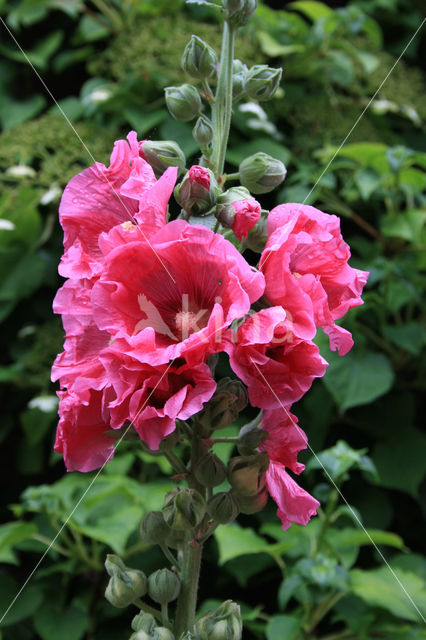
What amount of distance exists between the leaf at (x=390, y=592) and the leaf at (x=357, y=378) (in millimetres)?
224

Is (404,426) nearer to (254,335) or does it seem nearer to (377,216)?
(377,216)

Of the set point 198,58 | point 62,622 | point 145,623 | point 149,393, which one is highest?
point 198,58

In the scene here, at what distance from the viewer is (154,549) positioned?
1.04m

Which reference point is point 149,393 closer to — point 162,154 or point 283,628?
point 162,154

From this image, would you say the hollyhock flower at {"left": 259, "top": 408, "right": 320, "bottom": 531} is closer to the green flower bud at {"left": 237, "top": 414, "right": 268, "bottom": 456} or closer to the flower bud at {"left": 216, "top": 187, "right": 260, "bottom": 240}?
the green flower bud at {"left": 237, "top": 414, "right": 268, "bottom": 456}

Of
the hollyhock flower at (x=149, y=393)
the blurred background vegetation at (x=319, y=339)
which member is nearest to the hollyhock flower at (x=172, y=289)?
the hollyhock flower at (x=149, y=393)

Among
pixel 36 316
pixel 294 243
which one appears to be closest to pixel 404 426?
pixel 36 316

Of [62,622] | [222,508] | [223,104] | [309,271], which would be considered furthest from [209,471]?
[62,622]

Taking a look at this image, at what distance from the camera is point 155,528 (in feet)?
1.45

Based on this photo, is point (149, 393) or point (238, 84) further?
point (238, 84)

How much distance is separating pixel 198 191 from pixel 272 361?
0.12 meters

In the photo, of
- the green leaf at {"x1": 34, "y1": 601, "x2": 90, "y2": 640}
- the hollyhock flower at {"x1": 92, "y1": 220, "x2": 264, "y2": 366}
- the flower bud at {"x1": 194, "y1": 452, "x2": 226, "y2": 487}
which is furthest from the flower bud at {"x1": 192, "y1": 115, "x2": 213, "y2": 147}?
the green leaf at {"x1": 34, "y1": 601, "x2": 90, "y2": 640}

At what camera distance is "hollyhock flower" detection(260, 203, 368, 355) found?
0.39 meters

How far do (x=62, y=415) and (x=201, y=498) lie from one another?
0.10m
